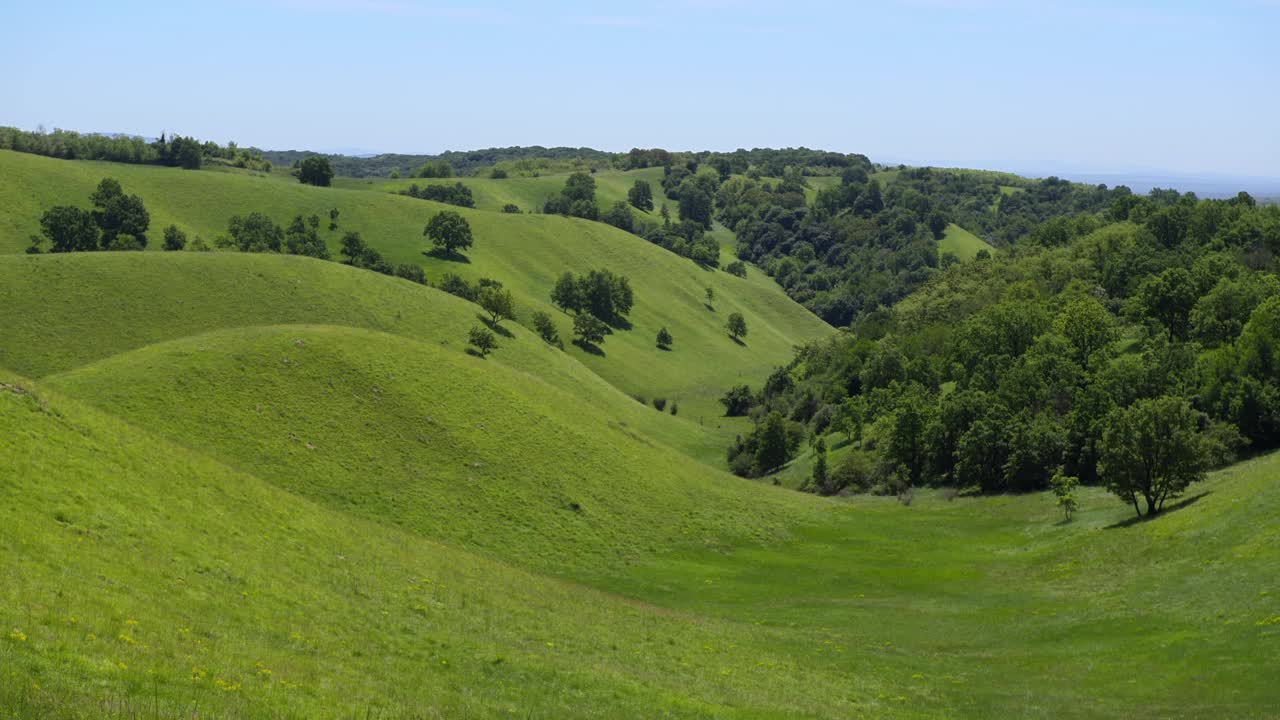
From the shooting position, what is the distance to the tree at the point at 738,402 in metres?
185

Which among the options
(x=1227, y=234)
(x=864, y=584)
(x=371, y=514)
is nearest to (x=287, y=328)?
(x=371, y=514)

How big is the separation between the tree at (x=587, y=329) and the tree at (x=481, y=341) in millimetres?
60149

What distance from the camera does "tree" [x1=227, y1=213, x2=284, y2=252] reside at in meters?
181

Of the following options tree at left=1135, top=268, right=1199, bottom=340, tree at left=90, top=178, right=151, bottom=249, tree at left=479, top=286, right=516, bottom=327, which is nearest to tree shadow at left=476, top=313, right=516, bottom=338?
tree at left=479, top=286, right=516, bottom=327

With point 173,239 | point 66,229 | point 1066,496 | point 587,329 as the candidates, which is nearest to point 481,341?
point 587,329

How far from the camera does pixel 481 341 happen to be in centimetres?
12900

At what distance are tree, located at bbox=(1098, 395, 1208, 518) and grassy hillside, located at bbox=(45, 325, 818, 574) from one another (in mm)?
A: 28116

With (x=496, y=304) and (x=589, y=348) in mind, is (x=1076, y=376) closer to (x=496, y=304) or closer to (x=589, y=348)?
(x=496, y=304)

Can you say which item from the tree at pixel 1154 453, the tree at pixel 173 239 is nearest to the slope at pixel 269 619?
the tree at pixel 1154 453

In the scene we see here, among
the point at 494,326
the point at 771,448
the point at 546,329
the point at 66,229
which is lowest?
the point at 771,448

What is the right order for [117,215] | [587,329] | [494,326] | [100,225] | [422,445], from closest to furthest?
[422,445]
[494,326]
[100,225]
[117,215]
[587,329]

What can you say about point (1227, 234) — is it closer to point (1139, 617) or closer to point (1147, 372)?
point (1147, 372)

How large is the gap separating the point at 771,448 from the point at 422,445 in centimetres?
7399

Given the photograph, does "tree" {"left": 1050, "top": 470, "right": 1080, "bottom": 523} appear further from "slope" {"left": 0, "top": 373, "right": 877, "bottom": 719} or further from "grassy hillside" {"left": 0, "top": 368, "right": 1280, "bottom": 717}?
"slope" {"left": 0, "top": 373, "right": 877, "bottom": 719}
